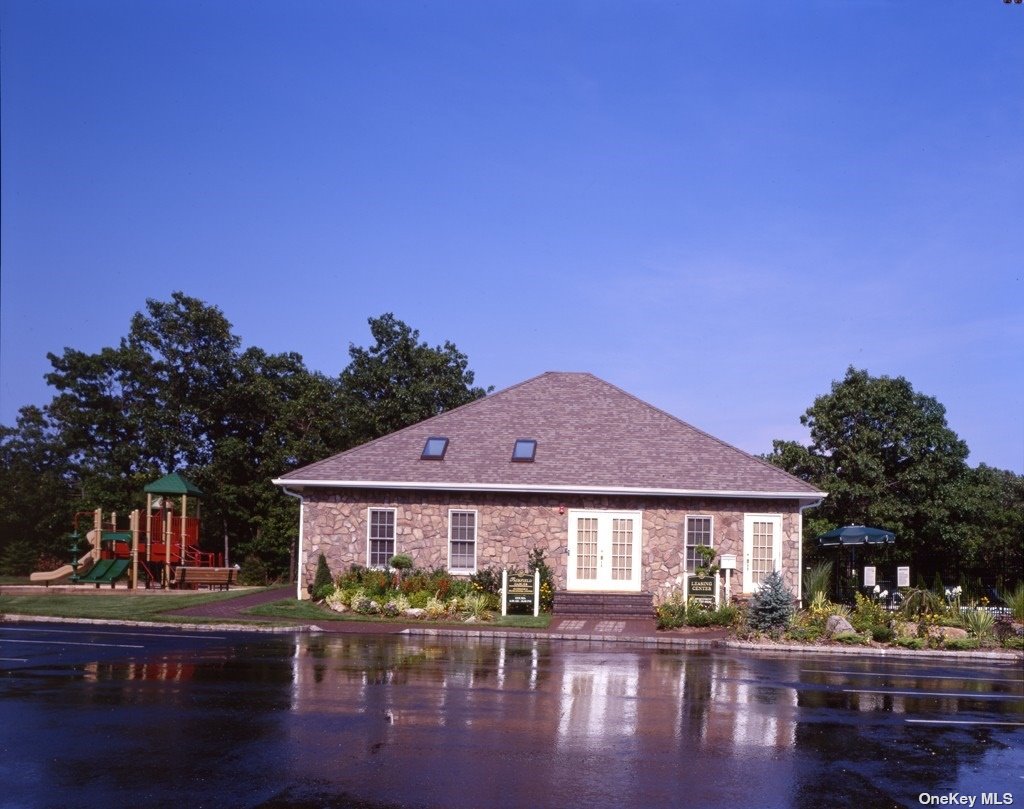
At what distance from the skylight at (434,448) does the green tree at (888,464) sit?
13.2 meters

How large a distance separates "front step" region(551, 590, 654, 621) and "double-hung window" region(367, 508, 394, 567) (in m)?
4.73

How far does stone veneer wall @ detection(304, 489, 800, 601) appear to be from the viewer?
26.2 m

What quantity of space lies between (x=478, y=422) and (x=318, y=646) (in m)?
12.2

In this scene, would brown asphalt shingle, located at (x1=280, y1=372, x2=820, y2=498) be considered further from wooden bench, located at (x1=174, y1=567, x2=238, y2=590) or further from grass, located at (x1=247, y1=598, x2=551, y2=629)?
wooden bench, located at (x1=174, y1=567, x2=238, y2=590)

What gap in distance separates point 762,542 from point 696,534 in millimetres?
1772

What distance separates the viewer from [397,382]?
139 feet

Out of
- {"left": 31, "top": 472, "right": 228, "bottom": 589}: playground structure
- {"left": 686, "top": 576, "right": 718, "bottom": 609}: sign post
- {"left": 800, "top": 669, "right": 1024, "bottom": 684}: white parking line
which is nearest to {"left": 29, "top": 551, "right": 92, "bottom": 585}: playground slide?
{"left": 31, "top": 472, "right": 228, "bottom": 589}: playground structure

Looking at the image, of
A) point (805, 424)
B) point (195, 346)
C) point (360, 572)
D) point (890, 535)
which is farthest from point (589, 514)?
point (195, 346)

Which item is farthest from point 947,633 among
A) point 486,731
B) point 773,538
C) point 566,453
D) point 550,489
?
point 486,731

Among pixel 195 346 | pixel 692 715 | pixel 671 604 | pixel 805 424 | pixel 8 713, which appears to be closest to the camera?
pixel 8 713

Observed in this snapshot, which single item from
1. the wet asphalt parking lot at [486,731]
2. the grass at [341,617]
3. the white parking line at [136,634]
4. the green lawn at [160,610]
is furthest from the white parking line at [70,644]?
the grass at [341,617]

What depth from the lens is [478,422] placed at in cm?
2922

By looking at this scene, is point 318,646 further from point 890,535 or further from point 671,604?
point 890,535

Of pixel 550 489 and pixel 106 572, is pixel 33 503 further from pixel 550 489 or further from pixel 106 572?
pixel 550 489
